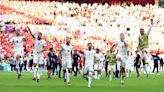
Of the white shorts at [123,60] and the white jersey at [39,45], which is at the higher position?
the white jersey at [39,45]

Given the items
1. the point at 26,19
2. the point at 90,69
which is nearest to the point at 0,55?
the point at 26,19

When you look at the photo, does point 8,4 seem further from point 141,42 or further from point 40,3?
point 141,42

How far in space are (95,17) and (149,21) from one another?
583cm

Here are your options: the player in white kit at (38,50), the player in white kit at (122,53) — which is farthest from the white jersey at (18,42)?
the player in white kit at (122,53)

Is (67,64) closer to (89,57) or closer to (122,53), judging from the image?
(89,57)

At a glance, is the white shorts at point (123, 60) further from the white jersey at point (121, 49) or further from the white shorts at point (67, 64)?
the white shorts at point (67, 64)

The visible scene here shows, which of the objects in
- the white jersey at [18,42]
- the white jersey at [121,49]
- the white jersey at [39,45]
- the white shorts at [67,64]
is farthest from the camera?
the white jersey at [18,42]

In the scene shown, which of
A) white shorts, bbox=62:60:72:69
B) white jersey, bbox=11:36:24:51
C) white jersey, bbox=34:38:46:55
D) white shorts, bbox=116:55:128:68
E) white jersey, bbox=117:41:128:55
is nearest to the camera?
white shorts, bbox=116:55:128:68

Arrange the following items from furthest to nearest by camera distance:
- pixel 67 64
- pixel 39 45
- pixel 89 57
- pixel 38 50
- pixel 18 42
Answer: pixel 18 42 < pixel 38 50 < pixel 39 45 < pixel 67 64 < pixel 89 57

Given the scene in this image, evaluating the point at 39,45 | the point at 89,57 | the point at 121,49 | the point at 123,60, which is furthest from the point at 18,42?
the point at 123,60

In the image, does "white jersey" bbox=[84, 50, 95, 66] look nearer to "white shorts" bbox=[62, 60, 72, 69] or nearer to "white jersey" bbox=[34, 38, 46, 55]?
"white shorts" bbox=[62, 60, 72, 69]

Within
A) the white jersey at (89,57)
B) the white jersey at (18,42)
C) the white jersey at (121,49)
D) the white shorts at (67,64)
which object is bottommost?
the white shorts at (67,64)

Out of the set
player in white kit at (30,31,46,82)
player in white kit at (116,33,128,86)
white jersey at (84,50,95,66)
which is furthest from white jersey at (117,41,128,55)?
player in white kit at (30,31,46,82)

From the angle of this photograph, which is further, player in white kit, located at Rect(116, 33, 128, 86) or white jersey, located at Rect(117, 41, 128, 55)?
white jersey, located at Rect(117, 41, 128, 55)
